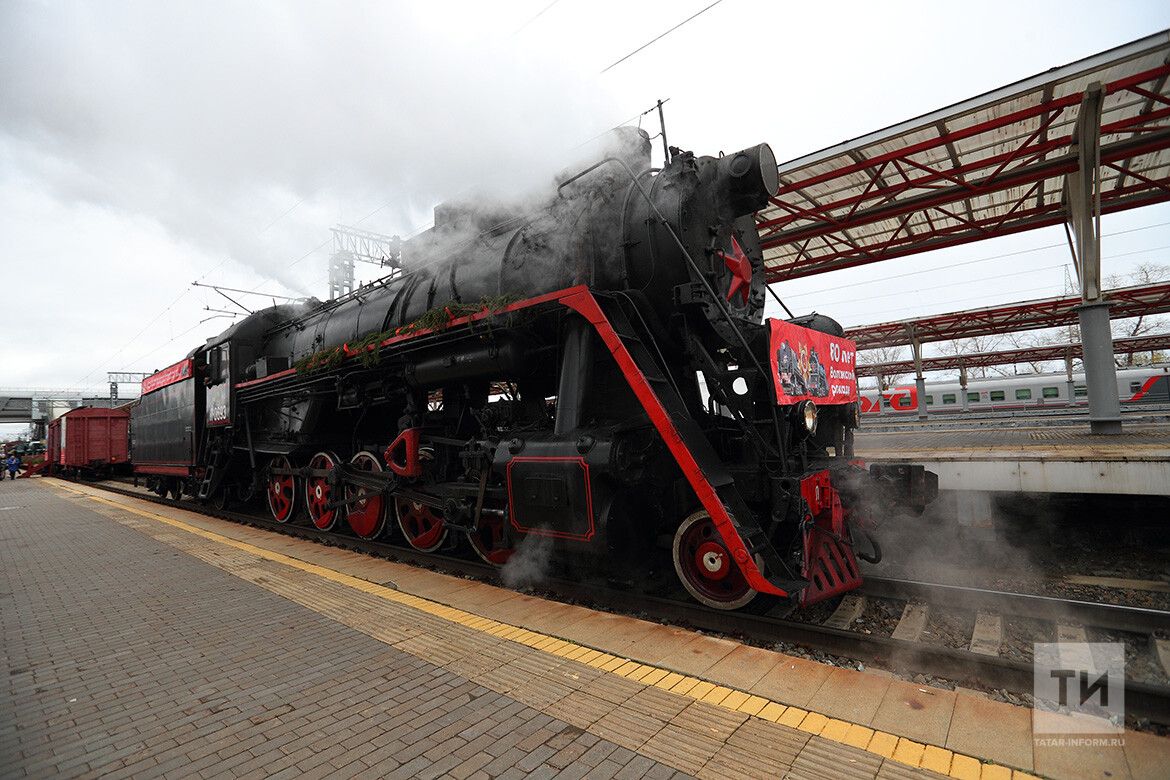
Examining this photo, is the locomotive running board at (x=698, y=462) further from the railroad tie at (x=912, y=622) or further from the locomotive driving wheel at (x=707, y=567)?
the railroad tie at (x=912, y=622)

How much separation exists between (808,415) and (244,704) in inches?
143

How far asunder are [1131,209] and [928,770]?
12.0 metres

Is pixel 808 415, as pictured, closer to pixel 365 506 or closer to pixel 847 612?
pixel 847 612

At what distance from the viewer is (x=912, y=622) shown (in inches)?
149

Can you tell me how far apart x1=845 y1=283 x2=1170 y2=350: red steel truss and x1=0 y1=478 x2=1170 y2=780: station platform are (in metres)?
13.2

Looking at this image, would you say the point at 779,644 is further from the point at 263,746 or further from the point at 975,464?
the point at 975,464

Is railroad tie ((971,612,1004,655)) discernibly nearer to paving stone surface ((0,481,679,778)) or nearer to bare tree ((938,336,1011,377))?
paving stone surface ((0,481,679,778))

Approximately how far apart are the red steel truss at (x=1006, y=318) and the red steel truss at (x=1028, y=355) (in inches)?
171

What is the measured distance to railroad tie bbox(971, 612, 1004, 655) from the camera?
11.2ft

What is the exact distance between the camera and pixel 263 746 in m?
2.32

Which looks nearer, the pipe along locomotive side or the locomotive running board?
the locomotive running board

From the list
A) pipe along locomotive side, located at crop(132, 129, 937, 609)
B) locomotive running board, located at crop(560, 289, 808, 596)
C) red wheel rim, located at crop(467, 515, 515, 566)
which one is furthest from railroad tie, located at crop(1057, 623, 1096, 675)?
red wheel rim, located at crop(467, 515, 515, 566)

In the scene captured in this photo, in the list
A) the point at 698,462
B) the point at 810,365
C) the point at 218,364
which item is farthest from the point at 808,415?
the point at 218,364

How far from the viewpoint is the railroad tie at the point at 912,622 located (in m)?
3.59
